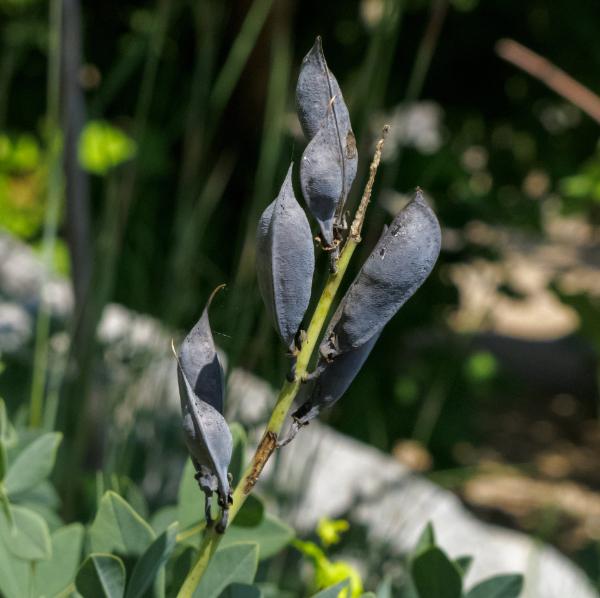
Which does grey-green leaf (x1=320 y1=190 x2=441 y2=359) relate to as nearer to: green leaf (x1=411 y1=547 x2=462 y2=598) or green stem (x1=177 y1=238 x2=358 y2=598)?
green stem (x1=177 y1=238 x2=358 y2=598)

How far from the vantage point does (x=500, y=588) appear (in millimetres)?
571

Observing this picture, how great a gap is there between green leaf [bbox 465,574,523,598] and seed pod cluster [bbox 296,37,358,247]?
0.92 feet

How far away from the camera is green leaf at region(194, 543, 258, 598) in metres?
0.49

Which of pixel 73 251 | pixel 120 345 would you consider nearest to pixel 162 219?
pixel 120 345

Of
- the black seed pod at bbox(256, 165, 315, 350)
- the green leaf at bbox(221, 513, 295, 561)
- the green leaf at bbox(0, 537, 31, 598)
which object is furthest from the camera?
the green leaf at bbox(221, 513, 295, 561)

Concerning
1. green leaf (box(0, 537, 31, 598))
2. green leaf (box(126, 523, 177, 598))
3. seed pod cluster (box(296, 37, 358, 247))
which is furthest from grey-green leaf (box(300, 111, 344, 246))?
green leaf (box(0, 537, 31, 598))

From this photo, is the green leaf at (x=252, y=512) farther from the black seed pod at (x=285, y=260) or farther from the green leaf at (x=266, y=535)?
the black seed pod at (x=285, y=260)

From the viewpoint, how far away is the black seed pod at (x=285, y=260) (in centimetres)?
39

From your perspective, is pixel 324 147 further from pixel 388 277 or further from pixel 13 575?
pixel 13 575

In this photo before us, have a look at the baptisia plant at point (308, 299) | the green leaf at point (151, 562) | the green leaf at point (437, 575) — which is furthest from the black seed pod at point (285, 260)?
the green leaf at point (437, 575)

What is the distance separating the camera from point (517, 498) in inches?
143

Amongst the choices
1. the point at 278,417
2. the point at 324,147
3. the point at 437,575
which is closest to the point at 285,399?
the point at 278,417

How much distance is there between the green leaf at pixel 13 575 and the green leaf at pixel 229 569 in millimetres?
104

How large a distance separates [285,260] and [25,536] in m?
0.26
